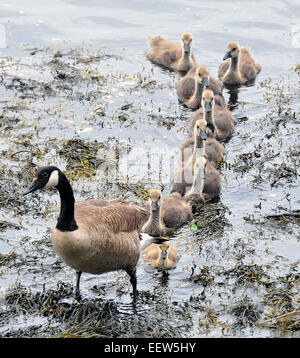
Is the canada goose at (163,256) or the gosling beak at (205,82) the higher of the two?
the gosling beak at (205,82)

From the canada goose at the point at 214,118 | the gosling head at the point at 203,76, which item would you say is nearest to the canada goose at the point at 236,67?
the gosling head at the point at 203,76

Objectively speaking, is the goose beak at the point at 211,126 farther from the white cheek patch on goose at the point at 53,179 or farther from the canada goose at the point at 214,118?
the white cheek patch on goose at the point at 53,179

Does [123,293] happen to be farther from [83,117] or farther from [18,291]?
[83,117]

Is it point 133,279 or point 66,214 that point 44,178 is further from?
point 133,279

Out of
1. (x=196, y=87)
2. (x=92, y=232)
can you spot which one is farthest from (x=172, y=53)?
(x=92, y=232)

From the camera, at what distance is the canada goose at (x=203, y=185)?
10.4 meters

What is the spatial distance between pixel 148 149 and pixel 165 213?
7.29ft

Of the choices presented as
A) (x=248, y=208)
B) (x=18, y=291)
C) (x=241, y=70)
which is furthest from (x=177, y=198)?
(x=241, y=70)

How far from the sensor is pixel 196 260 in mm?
9102

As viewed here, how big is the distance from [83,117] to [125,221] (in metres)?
4.92

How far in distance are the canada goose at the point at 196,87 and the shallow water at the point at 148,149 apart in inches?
9.9

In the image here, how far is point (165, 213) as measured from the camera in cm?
989

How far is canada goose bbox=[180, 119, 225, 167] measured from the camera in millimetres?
10844

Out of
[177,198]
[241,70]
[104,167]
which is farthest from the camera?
[241,70]
